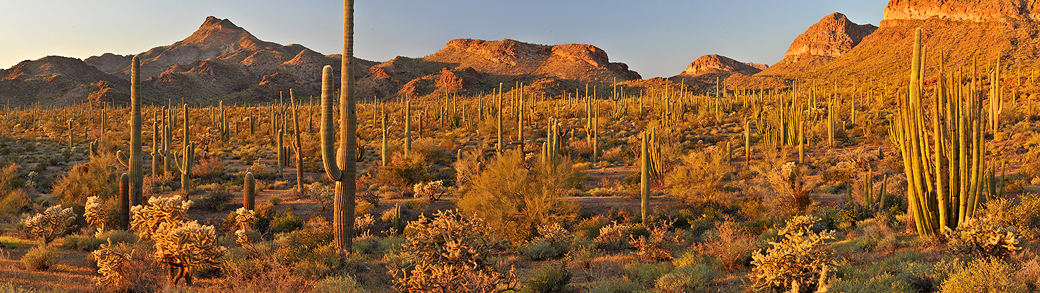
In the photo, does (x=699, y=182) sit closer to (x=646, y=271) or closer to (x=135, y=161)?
(x=646, y=271)

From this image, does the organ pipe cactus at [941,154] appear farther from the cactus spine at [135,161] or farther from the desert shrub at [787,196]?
the cactus spine at [135,161]

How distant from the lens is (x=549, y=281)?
737 centimetres

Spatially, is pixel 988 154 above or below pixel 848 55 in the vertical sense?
below

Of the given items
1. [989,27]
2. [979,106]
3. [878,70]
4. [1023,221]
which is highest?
[989,27]

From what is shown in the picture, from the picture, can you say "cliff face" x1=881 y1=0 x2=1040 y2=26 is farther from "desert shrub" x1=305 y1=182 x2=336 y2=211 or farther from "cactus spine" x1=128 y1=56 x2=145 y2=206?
"cactus spine" x1=128 y1=56 x2=145 y2=206

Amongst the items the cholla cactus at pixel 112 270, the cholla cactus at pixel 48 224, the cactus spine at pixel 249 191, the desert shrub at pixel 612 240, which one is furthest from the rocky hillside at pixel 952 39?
the cholla cactus at pixel 48 224

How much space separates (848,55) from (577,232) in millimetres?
68438

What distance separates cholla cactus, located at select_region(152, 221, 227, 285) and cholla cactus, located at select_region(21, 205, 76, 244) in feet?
17.8

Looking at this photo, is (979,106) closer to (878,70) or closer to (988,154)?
(988,154)

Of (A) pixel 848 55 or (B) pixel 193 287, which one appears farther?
(A) pixel 848 55

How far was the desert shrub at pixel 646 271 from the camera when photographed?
25.2ft

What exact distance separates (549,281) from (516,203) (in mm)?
4683

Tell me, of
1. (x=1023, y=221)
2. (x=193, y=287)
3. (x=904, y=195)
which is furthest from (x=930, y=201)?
(x=193, y=287)

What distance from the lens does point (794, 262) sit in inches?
255
